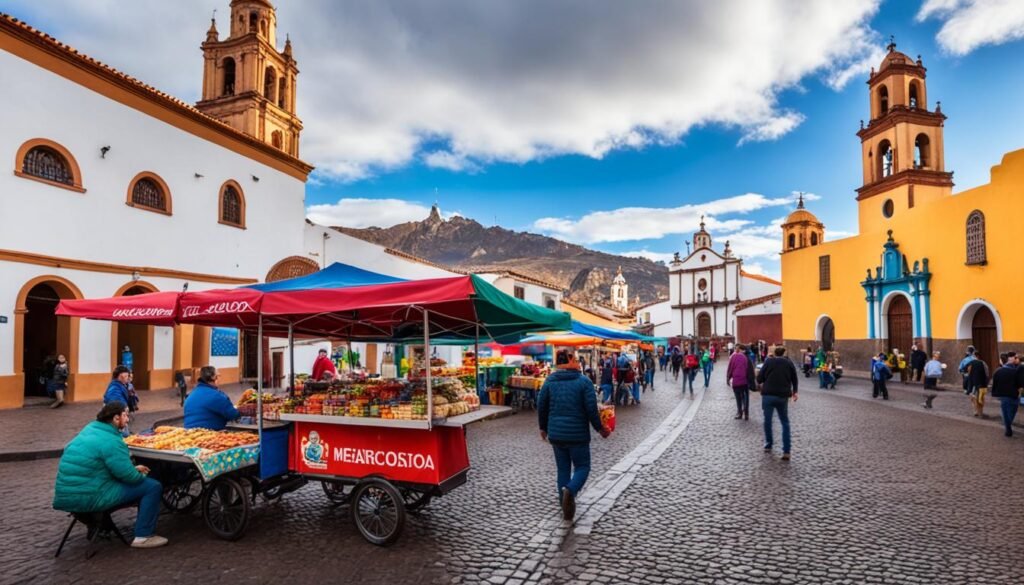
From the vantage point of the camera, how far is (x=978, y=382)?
41.5ft

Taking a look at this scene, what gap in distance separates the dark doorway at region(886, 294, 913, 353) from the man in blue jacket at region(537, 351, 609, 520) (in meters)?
24.5

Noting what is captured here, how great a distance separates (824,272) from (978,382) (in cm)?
1978

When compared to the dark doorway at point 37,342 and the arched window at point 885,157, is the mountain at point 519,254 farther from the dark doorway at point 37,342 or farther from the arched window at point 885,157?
the dark doorway at point 37,342

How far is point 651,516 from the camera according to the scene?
607 cm

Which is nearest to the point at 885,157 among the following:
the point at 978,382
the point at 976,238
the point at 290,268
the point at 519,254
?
the point at 976,238

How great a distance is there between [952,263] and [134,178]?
28.1m

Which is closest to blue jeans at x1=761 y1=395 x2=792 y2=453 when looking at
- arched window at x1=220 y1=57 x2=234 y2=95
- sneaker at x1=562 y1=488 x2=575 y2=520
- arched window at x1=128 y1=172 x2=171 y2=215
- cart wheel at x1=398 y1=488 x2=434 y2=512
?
sneaker at x1=562 y1=488 x2=575 y2=520

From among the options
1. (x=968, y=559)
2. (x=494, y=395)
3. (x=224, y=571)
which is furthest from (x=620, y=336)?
(x=224, y=571)

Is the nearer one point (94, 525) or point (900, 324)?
point (94, 525)

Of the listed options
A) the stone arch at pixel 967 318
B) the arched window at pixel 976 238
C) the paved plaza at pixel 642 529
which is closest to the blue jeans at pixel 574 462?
the paved plaza at pixel 642 529

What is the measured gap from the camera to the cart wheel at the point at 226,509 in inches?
208

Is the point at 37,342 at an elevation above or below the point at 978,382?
above

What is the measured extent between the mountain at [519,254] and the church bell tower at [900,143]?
10644 cm

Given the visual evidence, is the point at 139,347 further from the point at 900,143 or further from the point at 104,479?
the point at 900,143
